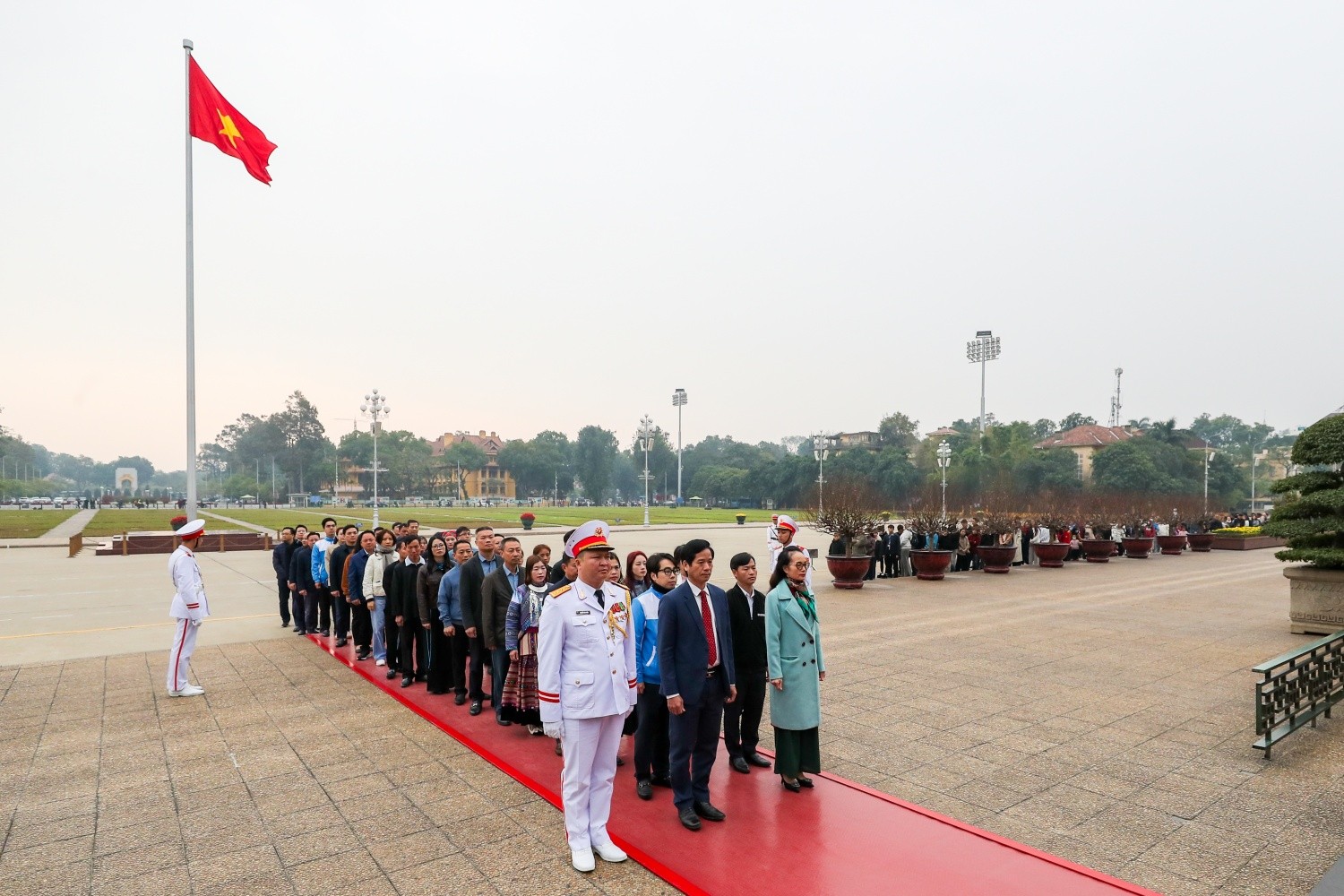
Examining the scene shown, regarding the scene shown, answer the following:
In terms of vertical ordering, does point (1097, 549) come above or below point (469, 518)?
above

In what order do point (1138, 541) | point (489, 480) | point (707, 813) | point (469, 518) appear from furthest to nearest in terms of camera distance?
point (489, 480), point (469, 518), point (1138, 541), point (707, 813)

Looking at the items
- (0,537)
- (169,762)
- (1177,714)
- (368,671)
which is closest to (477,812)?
(169,762)

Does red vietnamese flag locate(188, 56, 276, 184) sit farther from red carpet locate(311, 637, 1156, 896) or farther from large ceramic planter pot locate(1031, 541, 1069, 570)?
large ceramic planter pot locate(1031, 541, 1069, 570)

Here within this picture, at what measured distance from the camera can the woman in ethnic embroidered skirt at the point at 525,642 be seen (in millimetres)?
5945

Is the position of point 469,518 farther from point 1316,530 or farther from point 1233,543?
point 1316,530

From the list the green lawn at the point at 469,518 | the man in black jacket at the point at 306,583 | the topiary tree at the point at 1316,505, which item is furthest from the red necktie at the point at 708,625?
the green lawn at the point at 469,518

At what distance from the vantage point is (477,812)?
15.6 feet

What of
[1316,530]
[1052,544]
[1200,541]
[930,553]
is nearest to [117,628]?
[930,553]

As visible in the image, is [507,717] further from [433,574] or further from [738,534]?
[738,534]

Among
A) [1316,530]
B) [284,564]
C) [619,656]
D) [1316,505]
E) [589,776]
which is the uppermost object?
[1316,505]

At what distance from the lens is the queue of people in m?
4.17

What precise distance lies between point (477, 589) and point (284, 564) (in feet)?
20.8

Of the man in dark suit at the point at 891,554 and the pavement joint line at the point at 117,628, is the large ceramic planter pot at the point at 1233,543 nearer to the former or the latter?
the man in dark suit at the point at 891,554

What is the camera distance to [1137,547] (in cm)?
2412
